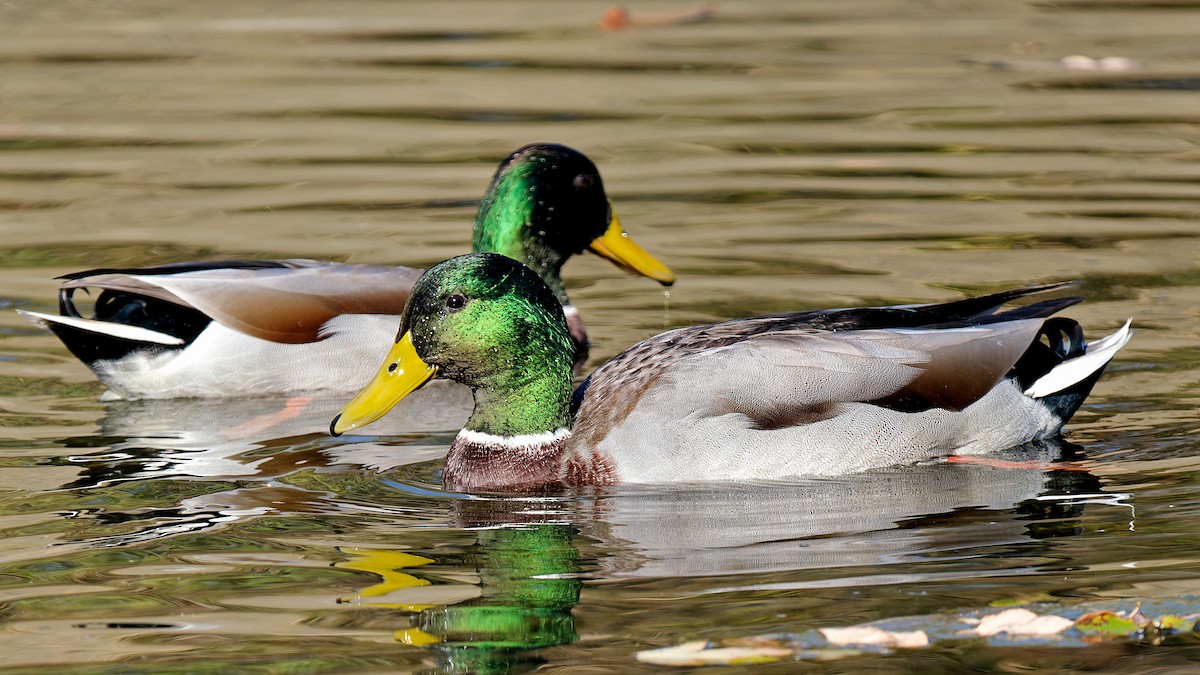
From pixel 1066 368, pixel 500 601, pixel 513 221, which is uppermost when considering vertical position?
pixel 513 221

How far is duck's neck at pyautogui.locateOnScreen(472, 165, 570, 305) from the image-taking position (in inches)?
350

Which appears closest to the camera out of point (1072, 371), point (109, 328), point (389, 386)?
point (389, 386)

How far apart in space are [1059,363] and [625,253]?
8.72 feet

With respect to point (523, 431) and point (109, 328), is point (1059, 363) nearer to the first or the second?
point (523, 431)

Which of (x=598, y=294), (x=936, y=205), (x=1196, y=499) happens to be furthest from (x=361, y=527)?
(x=936, y=205)

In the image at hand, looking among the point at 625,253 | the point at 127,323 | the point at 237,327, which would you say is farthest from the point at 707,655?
the point at 625,253

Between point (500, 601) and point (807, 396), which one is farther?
point (807, 396)

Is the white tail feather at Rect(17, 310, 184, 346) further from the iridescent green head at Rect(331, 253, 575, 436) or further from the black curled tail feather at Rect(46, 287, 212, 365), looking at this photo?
the iridescent green head at Rect(331, 253, 575, 436)

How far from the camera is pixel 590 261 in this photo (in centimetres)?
1088

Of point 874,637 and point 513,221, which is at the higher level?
point 513,221

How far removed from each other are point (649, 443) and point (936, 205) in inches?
187

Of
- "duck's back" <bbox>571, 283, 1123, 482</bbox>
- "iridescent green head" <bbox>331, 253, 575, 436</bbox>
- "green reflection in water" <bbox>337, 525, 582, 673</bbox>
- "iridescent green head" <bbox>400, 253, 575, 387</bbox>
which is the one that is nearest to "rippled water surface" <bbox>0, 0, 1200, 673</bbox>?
"green reflection in water" <bbox>337, 525, 582, 673</bbox>

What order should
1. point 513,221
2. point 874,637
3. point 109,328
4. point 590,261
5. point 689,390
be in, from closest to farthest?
point 874,637
point 689,390
point 109,328
point 513,221
point 590,261

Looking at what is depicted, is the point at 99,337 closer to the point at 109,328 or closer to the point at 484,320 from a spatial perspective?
the point at 109,328
